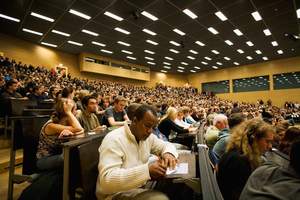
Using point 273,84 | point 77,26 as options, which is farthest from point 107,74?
point 273,84

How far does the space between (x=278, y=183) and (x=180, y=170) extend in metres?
0.57

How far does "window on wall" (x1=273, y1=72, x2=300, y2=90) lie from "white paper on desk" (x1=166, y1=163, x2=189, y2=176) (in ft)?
60.7

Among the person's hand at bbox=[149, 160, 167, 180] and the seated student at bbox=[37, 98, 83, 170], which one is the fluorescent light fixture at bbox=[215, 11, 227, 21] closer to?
the seated student at bbox=[37, 98, 83, 170]

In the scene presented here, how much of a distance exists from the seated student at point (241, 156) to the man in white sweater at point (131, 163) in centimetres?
51

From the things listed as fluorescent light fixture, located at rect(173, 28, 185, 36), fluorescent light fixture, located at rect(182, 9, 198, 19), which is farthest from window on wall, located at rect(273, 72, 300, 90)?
fluorescent light fixture, located at rect(182, 9, 198, 19)

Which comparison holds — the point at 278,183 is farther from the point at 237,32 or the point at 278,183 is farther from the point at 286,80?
the point at 286,80

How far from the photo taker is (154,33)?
386 inches

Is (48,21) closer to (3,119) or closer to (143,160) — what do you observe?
(3,119)

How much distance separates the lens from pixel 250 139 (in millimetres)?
1827

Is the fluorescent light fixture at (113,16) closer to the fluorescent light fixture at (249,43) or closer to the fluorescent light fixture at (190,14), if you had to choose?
the fluorescent light fixture at (190,14)

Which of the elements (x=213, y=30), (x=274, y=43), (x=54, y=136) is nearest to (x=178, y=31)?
(x=213, y=30)

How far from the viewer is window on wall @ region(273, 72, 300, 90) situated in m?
15.9

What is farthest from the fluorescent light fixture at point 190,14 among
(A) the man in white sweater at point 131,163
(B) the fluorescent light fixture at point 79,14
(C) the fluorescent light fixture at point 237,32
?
(A) the man in white sweater at point 131,163

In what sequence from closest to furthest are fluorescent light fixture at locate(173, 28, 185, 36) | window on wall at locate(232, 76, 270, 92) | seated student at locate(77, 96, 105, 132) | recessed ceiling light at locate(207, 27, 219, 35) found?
seated student at locate(77, 96, 105, 132), recessed ceiling light at locate(207, 27, 219, 35), fluorescent light fixture at locate(173, 28, 185, 36), window on wall at locate(232, 76, 270, 92)
